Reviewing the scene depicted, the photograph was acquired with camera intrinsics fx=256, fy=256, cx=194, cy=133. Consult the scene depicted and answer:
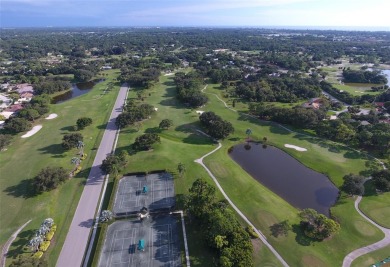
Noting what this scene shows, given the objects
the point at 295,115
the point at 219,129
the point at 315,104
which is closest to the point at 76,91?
the point at 219,129

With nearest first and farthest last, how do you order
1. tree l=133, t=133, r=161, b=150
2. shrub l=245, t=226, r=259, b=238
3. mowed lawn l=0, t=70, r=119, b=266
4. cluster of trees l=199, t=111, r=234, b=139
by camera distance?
1. shrub l=245, t=226, r=259, b=238
2. mowed lawn l=0, t=70, r=119, b=266
3. tree l=133, t=133, r=161, b=150
4. cluster of trees l=199, t=111, r=234, b=139

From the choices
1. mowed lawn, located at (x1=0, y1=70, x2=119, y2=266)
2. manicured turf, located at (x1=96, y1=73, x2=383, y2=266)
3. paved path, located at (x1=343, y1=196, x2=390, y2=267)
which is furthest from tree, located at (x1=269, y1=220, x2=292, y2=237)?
mowed lawn, located at (x1=0, y1=70, x2=119, y2=266)

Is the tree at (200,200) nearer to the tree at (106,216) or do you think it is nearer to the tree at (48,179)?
the tree at (106,216)

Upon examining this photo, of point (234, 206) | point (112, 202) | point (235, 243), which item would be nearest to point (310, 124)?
point (234, 206)

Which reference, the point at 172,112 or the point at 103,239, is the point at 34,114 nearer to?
the point at 172,112

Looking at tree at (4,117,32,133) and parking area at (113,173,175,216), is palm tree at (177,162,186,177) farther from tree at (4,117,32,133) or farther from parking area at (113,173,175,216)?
tree at (4,117,32,133)

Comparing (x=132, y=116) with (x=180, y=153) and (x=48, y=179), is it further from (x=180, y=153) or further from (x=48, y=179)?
(x=48, y=179)

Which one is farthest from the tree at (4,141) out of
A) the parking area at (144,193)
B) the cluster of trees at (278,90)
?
the cluster of trees at (278,90)
